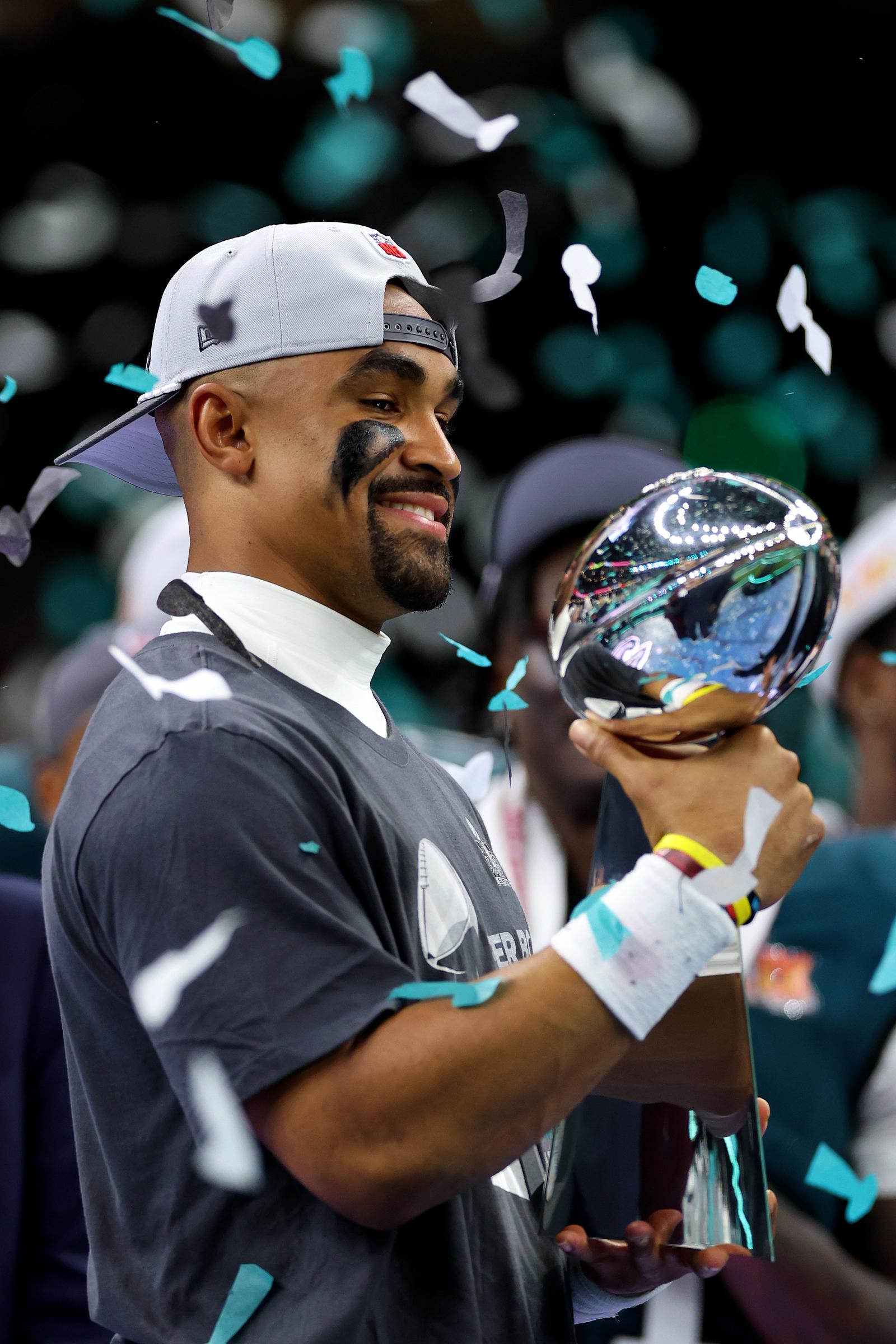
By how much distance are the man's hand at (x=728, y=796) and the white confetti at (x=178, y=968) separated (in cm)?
31

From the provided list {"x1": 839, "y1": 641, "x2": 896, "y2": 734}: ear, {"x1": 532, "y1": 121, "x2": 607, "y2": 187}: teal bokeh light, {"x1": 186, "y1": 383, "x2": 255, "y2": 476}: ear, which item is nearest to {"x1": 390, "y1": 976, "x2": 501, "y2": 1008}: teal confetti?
{"x1": 186, "y1": 383, "x2": 255, "y2": 476}: ear

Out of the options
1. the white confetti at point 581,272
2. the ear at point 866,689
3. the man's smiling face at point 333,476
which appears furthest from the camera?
the ear at point 866,689

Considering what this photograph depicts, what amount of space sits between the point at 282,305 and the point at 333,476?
6.8 inches

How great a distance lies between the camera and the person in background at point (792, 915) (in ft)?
7.00

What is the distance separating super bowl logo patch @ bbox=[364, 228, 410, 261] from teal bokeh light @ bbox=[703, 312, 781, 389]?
1.94 metres

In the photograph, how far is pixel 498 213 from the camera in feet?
10.5

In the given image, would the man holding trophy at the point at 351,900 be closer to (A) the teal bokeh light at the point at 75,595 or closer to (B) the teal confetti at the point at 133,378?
(B) the teal confetti at the point at 133,378

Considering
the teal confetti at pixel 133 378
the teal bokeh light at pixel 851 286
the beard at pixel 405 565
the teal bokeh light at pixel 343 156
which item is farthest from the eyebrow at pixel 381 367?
the teal bokeh light at pixel 851 286

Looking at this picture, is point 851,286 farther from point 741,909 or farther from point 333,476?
point 741,909

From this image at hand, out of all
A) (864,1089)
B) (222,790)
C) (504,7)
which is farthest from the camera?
(504,7)

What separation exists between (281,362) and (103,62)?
1.93 meters

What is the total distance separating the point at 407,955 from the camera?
1123 millimetres

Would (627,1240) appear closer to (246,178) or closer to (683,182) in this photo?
(246,178)

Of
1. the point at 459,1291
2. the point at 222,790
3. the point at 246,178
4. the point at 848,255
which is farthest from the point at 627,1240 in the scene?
the point at 848,255
